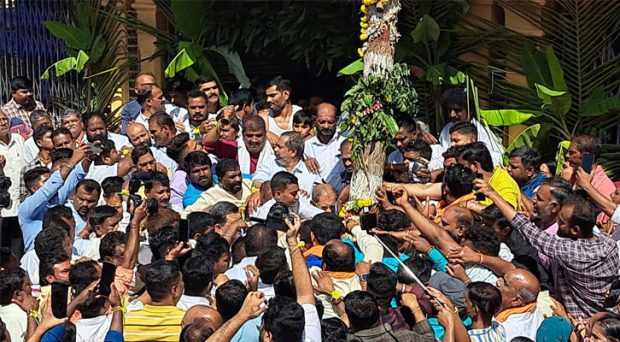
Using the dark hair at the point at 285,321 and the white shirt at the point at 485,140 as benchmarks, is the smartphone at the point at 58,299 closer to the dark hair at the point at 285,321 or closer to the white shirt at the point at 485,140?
the dark hair at the point at 285,321

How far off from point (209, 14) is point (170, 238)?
4566 mm

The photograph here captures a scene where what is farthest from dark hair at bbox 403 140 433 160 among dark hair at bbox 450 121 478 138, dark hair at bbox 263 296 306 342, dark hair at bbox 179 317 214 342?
dark hair at bbox 179 317 214 342

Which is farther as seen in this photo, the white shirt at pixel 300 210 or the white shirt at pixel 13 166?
the white shirt at pixel 13 166

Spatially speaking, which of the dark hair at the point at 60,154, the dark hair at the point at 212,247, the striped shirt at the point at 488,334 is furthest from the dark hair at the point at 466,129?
the dark hair at the point at 60,154

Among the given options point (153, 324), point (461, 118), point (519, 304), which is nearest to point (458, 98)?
point (461, 118)

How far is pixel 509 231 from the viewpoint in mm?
8008

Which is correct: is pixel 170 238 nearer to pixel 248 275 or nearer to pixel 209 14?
pixel 248 275

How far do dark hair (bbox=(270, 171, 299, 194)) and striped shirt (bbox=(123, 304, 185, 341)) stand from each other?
7.14 ft

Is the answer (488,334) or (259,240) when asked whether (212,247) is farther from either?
(488,334)

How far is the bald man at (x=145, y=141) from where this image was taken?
31.8ft

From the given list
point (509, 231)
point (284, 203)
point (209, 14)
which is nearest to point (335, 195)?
point (284, 203)

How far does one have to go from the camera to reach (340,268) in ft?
23.2

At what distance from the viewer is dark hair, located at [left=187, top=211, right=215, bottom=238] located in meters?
7.91

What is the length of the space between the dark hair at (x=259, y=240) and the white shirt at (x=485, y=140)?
271 cm
